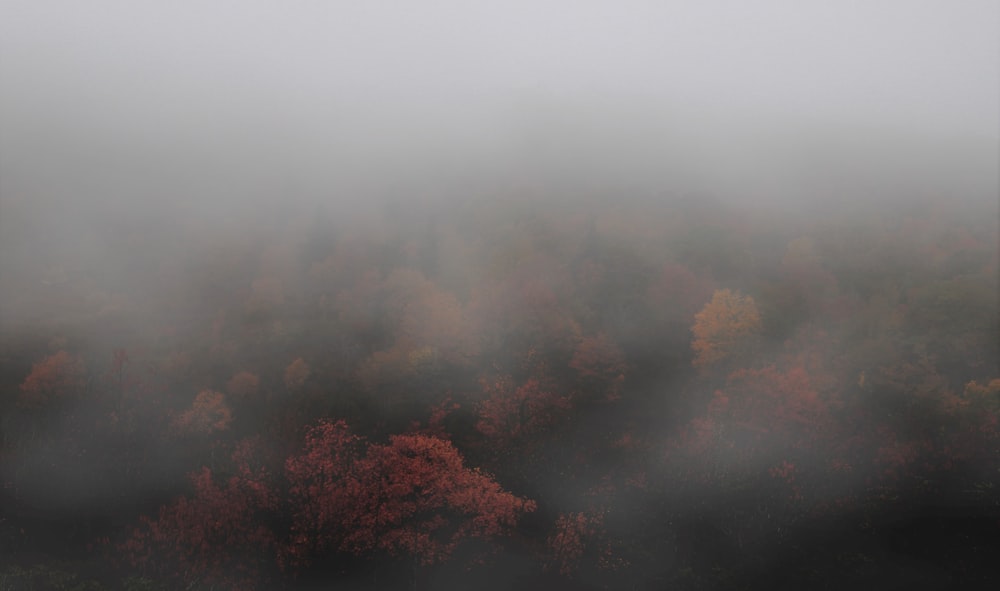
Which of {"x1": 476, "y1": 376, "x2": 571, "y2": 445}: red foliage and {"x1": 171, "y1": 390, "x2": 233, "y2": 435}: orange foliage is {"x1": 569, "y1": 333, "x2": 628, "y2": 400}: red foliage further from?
{"x1": 171, "y1": 390, "x2": 233, "y2": 435}: orange foliage

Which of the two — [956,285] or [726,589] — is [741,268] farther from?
[726,589]

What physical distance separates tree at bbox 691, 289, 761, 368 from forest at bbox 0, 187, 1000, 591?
10.4 inches

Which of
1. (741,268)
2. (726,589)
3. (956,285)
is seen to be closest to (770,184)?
(741,268)

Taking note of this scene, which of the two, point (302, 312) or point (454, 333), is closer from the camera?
point (454, 333)

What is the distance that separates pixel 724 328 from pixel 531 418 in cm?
1924

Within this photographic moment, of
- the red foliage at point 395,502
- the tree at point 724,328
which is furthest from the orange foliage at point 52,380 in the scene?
the tree at point 724,328

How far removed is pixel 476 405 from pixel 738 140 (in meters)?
115

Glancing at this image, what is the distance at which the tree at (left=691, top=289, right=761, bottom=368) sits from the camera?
4494 centimetres

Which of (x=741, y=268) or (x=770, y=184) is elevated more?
(x=770, y=184)

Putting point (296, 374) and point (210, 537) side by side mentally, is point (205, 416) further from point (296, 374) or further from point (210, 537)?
point (210, 537)

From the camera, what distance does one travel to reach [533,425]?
42.5 m

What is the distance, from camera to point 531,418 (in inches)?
1693

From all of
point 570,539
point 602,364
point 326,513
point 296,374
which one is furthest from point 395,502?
point 602,364

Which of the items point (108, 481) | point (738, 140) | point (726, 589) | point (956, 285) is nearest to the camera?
point (726, 589)
